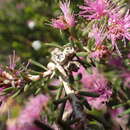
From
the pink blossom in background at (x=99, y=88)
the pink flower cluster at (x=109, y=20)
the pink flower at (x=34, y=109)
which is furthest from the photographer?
the pink flower at (x=34, y=109)

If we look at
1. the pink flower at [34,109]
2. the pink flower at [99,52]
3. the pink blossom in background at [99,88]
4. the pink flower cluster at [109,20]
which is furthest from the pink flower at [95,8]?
the pink flower at [34,109]

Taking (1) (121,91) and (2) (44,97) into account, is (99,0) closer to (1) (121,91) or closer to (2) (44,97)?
(1) (121,91)

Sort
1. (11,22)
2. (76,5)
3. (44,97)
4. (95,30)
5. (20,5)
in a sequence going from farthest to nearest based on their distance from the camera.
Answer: (20,5) → (11,22) → (44,97) → (76,5) → (95,30)

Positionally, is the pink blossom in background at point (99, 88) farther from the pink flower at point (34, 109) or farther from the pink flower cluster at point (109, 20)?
the pink flower at point (34, 109)

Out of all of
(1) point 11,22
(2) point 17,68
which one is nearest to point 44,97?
(2) point 17,68

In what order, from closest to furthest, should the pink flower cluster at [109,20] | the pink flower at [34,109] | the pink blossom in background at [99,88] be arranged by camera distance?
1. the pink flower cluster at [109,20]
2. the pink blossom in background at [99,88]
3. the pink flower at [34,109]

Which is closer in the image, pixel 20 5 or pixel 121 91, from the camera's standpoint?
pixel 121 91

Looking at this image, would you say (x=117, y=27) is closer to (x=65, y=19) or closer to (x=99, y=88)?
(x=65, y=19)
